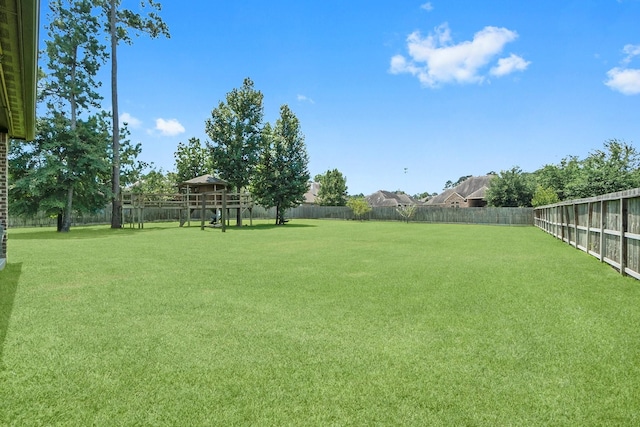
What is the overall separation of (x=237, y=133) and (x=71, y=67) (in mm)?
11328

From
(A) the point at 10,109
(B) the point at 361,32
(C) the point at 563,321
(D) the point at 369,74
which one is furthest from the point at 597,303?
(D) the point at 369,74

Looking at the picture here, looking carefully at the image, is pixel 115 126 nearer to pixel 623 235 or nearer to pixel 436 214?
pixel 623 235

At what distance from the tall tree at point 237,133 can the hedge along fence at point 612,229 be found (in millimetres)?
22583

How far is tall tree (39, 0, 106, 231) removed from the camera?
19.4 meters

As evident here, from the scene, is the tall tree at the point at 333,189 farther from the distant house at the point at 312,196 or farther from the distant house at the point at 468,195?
the distant house at the point at 468,195

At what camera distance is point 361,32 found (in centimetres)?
1695

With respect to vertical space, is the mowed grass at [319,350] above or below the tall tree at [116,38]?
below

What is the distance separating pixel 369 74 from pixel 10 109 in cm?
1821

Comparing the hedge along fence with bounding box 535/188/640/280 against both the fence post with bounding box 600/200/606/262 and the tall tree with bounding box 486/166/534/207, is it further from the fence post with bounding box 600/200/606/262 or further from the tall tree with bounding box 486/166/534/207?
the tall tree with bounding box 486/166/534/207

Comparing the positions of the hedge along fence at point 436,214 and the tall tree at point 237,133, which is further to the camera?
the hedge along fence at point 436,214

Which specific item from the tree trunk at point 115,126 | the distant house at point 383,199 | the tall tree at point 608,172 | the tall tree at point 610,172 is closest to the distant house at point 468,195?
the distant house at point 383,199

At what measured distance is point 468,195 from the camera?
166 ft

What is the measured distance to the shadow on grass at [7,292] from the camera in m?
3.75

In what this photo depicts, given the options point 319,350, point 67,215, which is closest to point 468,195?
point 67,215
